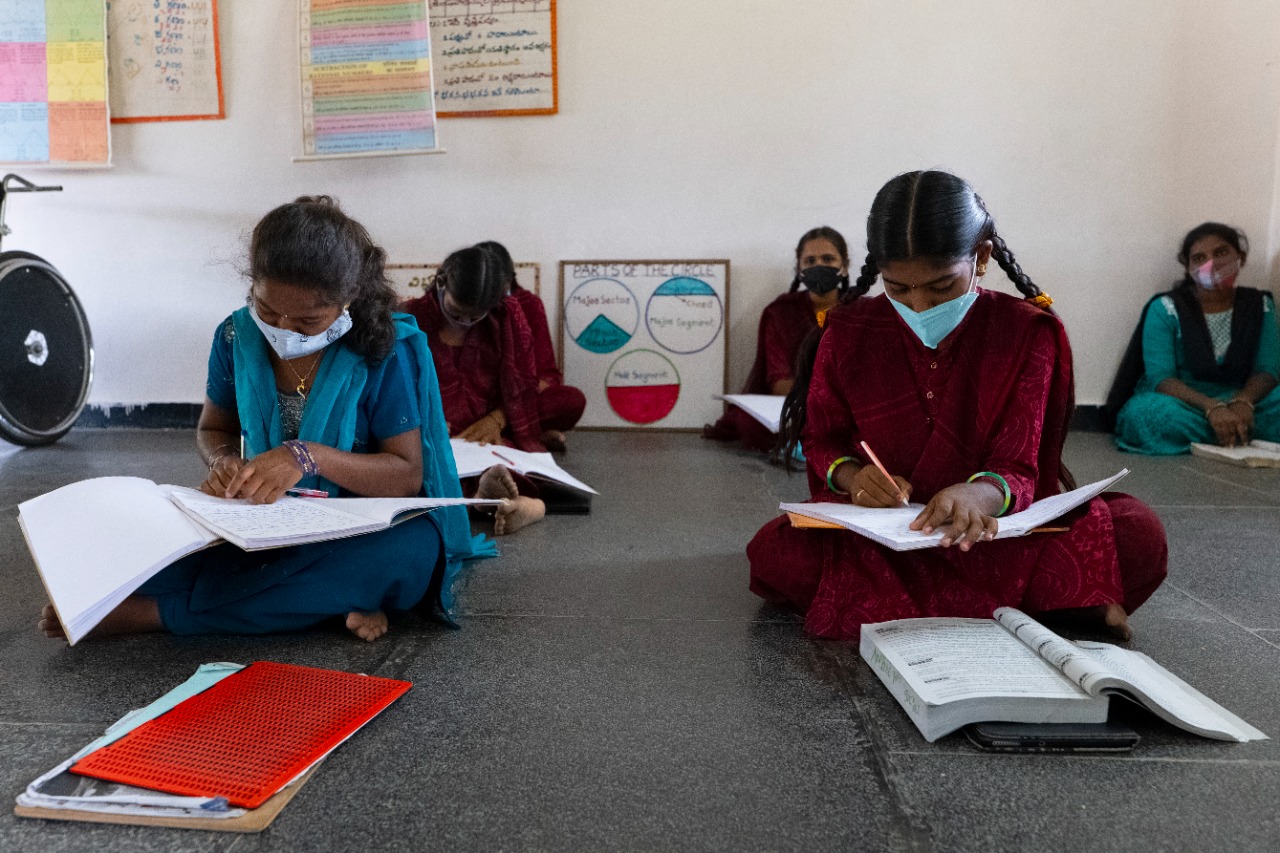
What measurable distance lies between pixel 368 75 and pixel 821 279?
7.23ft

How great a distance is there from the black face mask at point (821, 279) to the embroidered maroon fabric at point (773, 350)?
5.3 inches

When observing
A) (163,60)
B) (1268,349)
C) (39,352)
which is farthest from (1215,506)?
(163,60)

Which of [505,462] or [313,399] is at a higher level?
[313,399]

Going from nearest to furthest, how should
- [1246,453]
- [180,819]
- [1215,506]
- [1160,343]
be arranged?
[180,819] → [1215,506] → [1246,453] → [1160,343]

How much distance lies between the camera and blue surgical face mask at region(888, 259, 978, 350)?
156cm

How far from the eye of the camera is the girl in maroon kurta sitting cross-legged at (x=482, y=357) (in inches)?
113

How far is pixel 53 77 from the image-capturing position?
4305 mm

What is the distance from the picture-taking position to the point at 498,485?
250 cm

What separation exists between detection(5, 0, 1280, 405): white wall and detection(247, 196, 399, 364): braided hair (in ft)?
9.09

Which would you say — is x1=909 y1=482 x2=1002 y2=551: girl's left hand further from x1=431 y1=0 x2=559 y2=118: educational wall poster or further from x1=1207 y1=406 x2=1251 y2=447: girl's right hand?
x1=431 y1=0 x2=559 y2=118: educational wall poster

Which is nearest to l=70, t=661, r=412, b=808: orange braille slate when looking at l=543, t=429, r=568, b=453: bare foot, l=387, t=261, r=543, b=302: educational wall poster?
l=543, t=429, r=568, b=453: bare foot

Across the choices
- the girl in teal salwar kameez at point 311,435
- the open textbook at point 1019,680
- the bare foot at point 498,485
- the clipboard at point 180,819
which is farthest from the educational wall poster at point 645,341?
the clipboard at point 180,819

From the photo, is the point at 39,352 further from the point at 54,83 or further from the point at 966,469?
the point at 966,469

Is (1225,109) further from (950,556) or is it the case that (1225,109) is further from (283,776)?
(283,776)
